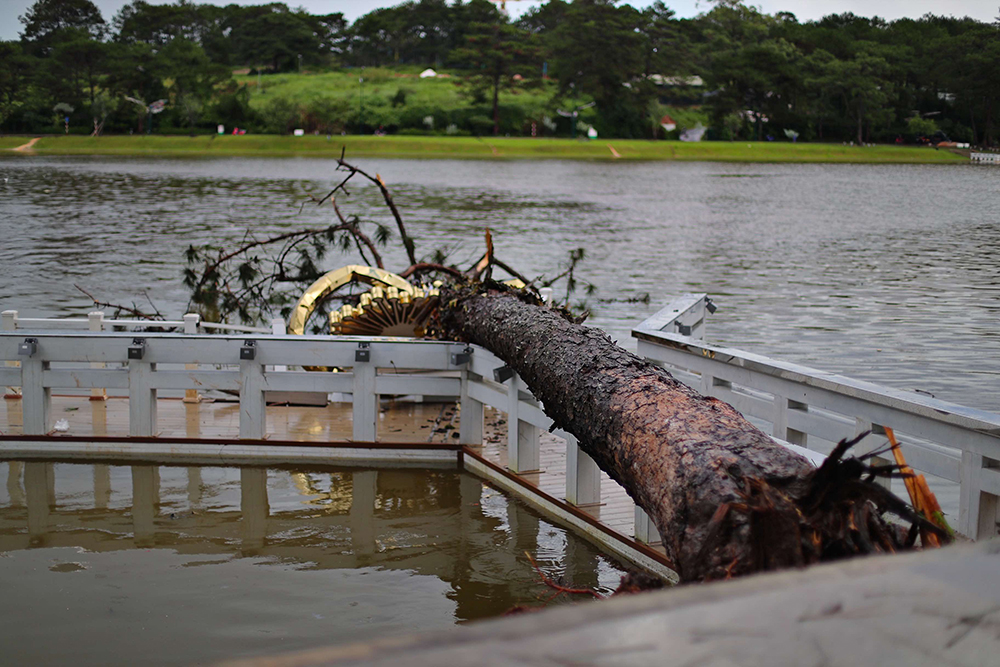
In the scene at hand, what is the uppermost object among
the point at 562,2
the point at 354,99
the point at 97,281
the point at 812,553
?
the point at 562,2

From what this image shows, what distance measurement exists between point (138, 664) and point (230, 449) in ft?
10.0

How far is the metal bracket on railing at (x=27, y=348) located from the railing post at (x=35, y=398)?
62 mm

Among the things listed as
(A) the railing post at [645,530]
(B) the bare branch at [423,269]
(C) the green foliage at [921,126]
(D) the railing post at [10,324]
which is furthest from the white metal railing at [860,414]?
(C) the green foliage at [921,126]

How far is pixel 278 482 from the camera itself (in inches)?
262

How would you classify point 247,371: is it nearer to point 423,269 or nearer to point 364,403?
point 364,403

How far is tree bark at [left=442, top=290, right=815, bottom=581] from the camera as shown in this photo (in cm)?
262

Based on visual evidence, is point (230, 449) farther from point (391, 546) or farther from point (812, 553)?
point (812, 553)

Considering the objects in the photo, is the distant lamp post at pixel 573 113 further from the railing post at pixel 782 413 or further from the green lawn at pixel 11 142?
the railing post at pixel 782 413

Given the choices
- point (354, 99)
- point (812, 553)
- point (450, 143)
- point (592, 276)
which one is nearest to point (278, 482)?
point (812, 553)

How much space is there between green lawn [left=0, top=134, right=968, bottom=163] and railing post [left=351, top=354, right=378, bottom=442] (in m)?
64.9

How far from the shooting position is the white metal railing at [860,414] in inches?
160

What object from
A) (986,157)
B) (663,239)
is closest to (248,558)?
(663,239)

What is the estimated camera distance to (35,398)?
698 centimetres

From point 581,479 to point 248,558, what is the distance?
189cm
